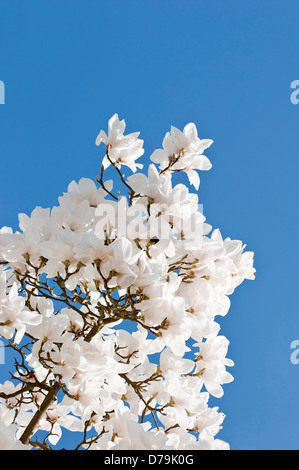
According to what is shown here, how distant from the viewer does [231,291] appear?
357 cm

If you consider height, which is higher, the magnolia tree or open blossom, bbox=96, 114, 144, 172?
open blossom, bbox=96, 114, 144, 172

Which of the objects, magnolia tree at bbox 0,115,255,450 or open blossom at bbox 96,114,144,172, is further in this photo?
open blossom at bbox 96,114,144,172

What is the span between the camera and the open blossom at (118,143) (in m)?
3.80

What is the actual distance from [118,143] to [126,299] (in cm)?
130

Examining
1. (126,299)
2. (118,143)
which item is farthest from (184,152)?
(126,299)

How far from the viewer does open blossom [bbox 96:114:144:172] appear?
149 inches

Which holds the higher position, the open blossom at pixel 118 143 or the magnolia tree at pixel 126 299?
the open blossom at pixel 118 143

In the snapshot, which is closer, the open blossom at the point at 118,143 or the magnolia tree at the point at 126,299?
the magnolia tree at the point at 126,299

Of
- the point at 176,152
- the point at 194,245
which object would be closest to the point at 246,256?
the point at 194,245

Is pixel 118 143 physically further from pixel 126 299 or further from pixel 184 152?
pixel 126 299

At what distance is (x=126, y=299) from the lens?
3000 millimetres

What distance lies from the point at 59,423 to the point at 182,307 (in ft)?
5.19
